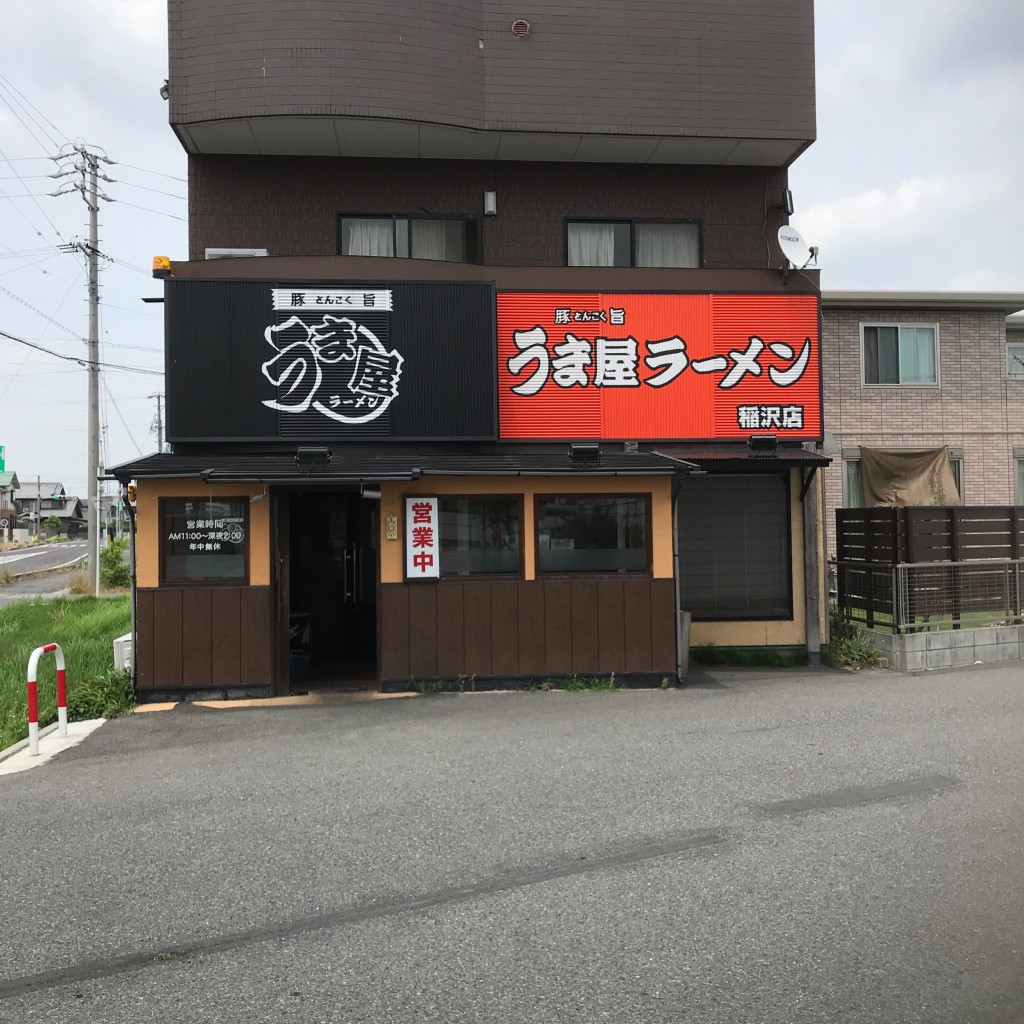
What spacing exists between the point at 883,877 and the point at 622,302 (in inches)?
353

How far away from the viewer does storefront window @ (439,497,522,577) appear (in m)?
11.5

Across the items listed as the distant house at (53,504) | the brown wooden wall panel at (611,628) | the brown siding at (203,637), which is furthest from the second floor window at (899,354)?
the distant house at (53,504)

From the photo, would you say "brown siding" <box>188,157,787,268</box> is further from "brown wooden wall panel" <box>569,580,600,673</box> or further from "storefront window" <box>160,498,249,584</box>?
"brown wooden wall panel" <box>569,580,600,673</box>

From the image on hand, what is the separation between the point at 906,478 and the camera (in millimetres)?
19781

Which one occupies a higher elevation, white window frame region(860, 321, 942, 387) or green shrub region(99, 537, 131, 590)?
white window frame region(860, 321, 942, 387)

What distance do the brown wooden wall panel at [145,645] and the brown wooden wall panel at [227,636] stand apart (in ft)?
2.25

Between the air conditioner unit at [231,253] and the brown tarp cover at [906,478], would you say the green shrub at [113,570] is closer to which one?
the air conditioner unit at [231,253]

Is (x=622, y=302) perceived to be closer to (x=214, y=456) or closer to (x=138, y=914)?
(x=214, y=456)

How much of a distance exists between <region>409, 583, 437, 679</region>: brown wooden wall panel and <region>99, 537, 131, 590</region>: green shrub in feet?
71.2

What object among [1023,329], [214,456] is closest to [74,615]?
[214,456]

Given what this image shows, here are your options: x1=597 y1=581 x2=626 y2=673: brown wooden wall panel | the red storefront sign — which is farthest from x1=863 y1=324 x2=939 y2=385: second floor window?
x1=597 y1=581 x2=626 y2=673: brown wooden wall panel

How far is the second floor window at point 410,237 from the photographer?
13.8 metres

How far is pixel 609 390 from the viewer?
12.7 metres

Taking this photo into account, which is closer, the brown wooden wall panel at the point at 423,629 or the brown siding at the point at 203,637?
the brown siding at the point at 203,637
